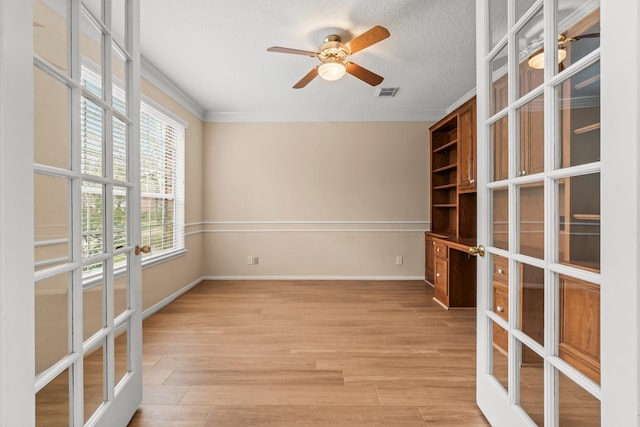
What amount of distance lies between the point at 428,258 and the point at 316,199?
5.88 feet

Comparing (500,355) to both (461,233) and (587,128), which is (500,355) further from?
(461,233)

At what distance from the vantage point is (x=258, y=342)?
2.55 meters

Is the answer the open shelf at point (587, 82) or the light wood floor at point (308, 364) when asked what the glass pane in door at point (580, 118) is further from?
the light wood floor at point (308, 364)

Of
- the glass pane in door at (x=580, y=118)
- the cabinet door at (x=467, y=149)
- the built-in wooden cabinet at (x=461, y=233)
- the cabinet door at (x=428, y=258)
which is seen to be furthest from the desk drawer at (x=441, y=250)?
the glass pane in door at (x=580, y=118)

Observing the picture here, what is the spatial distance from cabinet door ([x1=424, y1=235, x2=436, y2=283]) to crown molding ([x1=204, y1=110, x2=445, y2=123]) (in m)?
1.76

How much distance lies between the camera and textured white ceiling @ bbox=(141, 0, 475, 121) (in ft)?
7.60

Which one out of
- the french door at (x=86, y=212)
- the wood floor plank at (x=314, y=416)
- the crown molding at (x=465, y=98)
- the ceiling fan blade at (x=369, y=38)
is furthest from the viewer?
the crown molding at (x=465, y=98)

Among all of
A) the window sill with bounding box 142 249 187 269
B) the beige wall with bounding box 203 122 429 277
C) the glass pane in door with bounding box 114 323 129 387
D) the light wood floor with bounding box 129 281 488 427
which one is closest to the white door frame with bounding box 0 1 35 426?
the glass pane in door with bounding box 114 323 129 387

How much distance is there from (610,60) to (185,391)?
7.51 ft

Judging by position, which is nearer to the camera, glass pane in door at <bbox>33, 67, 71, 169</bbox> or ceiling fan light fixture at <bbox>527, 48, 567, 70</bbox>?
glass pane in door at <bbox>33, 67, 71, 169</bbox>

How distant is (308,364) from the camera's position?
7.16 feet

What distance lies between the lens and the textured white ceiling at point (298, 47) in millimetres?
2316

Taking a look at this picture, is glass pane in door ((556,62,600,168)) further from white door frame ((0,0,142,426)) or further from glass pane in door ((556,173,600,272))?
white door frame ((0,0,142,426))

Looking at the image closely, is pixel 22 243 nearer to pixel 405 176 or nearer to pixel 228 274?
pixel 228 274
